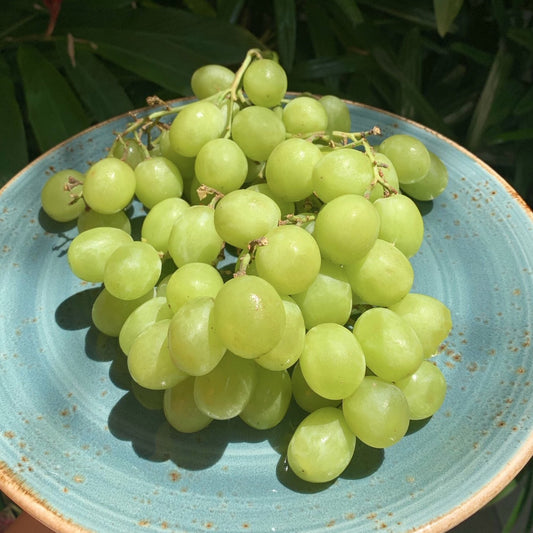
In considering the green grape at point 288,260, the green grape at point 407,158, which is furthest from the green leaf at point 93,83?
the green grape at point 288,260

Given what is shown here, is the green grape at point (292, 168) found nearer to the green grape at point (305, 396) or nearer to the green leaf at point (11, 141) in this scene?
the green grape at point (305, 396)

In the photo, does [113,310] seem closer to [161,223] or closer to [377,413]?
[161,223]

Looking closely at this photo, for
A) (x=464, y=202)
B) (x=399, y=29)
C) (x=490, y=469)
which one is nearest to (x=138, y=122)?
(x=464, y=202)

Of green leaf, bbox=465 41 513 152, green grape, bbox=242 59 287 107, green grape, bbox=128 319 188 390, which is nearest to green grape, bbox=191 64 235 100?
green grape, bbox=242 59 287 107

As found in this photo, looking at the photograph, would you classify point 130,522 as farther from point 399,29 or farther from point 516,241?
point 399,29

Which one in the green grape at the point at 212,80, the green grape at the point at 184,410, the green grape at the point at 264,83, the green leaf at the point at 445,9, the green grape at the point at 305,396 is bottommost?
the green grape at the point at 184,410

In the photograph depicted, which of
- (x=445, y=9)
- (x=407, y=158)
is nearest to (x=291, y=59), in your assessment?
(x=445, y=9)
